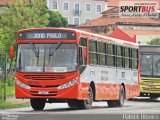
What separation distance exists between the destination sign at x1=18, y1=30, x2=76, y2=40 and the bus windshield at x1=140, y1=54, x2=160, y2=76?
14.1m

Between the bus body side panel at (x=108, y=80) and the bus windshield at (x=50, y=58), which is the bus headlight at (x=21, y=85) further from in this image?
the bus body side panel at (x=108, y=80)

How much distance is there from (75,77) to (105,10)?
442ft

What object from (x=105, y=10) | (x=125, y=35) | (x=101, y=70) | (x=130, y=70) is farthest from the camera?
(x=105, y=10)

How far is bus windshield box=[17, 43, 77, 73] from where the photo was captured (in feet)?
85.4

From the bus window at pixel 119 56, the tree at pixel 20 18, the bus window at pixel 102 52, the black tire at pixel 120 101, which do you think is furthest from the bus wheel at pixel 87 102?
the tree at pixel 20 18

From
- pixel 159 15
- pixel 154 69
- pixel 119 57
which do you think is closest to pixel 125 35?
pixel 159 15

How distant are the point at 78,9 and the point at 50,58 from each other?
439ft

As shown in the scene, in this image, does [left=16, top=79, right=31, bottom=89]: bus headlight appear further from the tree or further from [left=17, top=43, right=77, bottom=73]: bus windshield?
the tree

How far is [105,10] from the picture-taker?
16025 cm

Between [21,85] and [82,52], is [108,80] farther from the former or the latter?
[21,85]

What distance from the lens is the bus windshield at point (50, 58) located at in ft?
85.4

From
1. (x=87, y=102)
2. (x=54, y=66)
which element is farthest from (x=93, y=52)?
(x=54, y=66)

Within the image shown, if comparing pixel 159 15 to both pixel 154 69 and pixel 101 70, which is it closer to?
pixel 154 69

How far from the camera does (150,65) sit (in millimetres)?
40156
